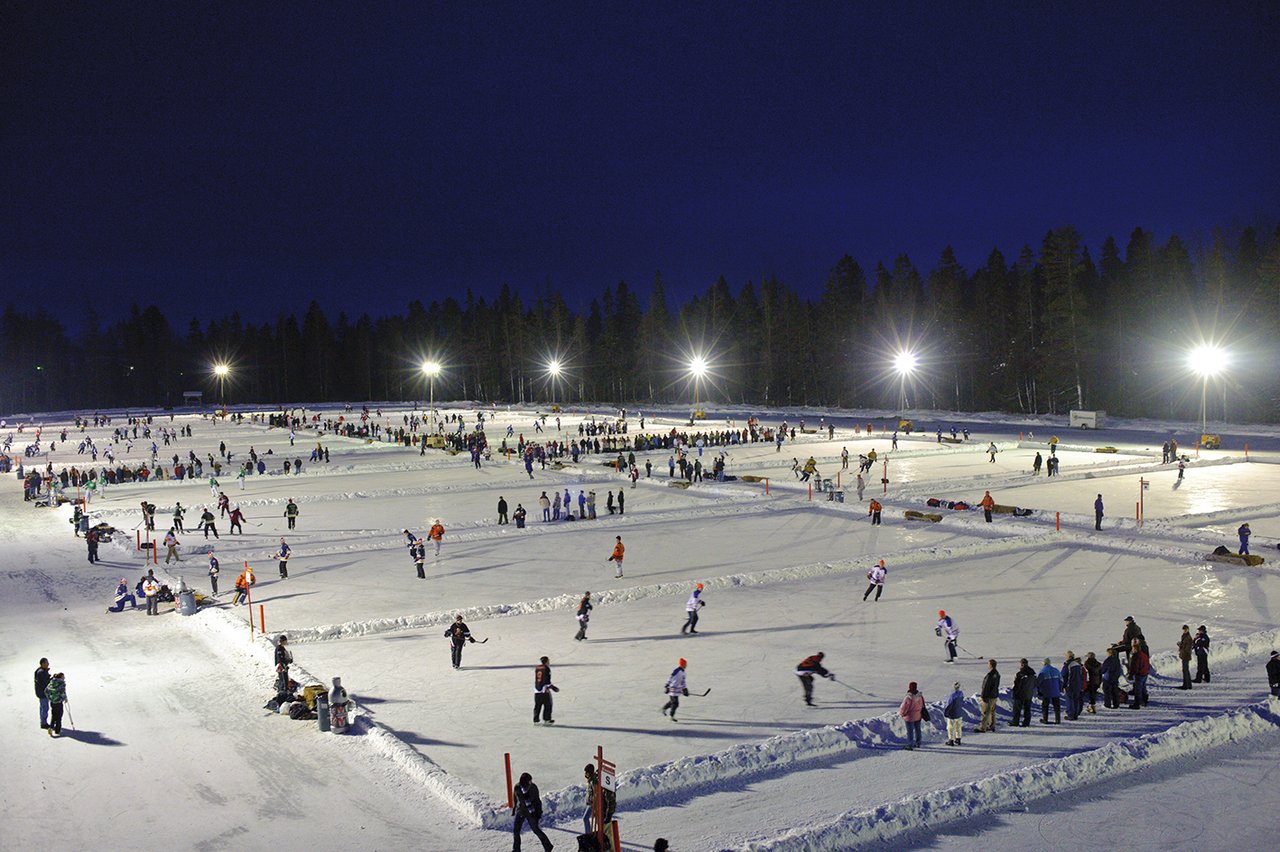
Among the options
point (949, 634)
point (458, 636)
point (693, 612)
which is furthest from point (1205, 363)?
point (458, 636)

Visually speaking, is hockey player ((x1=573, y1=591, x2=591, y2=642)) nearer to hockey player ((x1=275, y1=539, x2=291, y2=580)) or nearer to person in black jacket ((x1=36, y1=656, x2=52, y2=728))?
person in black jacket ((x1=36, y1=656, x2=52, y2=728))

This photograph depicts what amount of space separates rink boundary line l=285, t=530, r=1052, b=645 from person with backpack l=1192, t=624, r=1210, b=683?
8788 millimetres

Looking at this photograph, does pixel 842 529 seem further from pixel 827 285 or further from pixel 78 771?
pixel 827 285

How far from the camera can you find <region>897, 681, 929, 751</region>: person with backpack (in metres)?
11.1

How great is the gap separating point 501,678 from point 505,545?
11.8m

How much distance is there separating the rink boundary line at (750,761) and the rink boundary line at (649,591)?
8.37 m

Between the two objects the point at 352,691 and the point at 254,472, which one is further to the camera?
the point at 254,472

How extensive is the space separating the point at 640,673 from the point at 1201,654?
8436 mm

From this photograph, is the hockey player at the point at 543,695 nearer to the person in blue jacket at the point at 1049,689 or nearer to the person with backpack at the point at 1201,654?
the person in blue jacket at the point at 1049,689

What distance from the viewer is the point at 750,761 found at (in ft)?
35.6

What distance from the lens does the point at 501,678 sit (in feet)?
47.7

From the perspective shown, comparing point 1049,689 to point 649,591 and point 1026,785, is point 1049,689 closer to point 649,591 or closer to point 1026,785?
point 1026,785

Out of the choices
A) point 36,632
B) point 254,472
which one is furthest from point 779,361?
point 36,632

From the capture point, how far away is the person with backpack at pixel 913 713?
1115 cm
